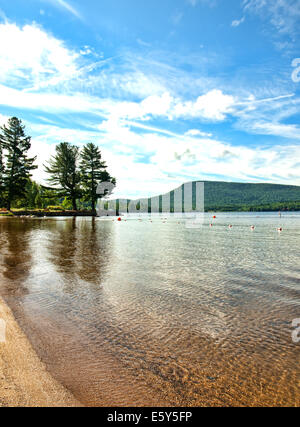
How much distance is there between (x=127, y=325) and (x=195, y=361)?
1764 millimetres

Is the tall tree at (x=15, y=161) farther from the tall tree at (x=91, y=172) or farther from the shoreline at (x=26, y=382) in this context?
the shoreline at (x=26, y=382)

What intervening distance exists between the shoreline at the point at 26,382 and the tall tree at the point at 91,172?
60562 mm

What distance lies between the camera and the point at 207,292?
25.1 ft

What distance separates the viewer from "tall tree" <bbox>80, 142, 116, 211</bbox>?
63.1 metres

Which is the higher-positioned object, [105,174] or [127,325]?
[105,174]

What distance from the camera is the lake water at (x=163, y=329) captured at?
3418 mm

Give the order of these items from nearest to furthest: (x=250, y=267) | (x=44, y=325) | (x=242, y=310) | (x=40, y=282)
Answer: (x=44, y=325)
(x=242, y=310)
(x=40, y=282)
(x=250, y=267)

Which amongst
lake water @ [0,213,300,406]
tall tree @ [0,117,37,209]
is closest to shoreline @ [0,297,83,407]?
lake water @ [0,213,300,406]

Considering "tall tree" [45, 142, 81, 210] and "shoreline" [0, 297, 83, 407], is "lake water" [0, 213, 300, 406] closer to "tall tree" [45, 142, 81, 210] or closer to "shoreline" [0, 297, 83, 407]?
"shoreline" [0, 297, 83, 407]

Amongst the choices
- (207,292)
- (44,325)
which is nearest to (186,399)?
(44,325)

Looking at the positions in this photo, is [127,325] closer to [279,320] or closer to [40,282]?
[279,320]

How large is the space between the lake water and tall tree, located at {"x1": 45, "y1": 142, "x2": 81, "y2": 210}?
53.9m

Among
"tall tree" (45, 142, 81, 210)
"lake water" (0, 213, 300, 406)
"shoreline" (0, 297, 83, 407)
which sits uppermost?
"tall tree" (45, 142, 81, 210)

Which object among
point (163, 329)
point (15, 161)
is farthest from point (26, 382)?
point (15, 161)
